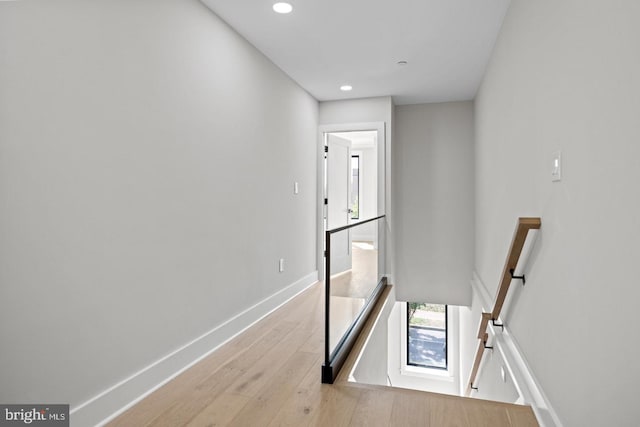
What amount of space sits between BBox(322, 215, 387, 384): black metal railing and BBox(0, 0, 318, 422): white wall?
36.4 inches

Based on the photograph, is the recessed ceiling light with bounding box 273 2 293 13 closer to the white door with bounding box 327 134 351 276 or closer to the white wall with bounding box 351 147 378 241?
the white door with bounding box 327 134 351 276

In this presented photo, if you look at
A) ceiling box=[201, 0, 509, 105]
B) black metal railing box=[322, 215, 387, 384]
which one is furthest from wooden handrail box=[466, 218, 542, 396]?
ceiling box=[201, 0, 509, 105]

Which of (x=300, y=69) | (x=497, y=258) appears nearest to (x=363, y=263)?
(x=497, y=258)

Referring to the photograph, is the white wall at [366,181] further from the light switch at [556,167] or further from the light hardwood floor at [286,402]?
the light switch at [556,167]

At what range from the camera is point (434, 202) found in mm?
5758

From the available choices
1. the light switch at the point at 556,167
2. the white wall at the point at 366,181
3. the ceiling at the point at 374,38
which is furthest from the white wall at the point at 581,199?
the white wall at the point at 366,181

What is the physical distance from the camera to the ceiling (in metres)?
2.84

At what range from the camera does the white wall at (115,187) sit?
5.18 ft

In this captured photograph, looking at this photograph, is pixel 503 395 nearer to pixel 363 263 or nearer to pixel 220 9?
pixel 363 263

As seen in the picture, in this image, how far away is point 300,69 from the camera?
411 centimetres

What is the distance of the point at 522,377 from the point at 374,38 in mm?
2836

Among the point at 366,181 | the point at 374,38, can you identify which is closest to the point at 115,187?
the point at 374,38

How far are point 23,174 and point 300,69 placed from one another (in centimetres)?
306

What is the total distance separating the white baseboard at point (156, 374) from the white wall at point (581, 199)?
2.13 metres
